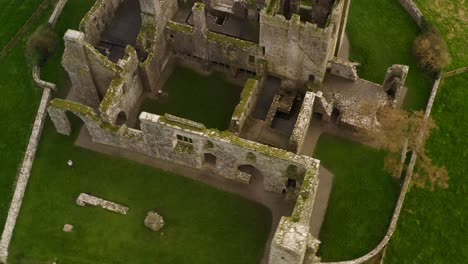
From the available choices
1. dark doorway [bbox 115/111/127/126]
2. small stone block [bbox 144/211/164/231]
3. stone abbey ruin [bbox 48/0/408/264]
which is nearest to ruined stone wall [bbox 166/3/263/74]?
stone abbey ruin [bbox 48/0/408/264]

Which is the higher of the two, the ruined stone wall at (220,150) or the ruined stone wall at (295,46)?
the ruined stone wall at (295,46)

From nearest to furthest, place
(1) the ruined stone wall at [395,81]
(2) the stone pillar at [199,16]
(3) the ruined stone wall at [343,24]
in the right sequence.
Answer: (2) the stone pillar at [199,16] < (1) the ruined stone wall at [395,81] < (3) the ruined stone wall at [343,24]

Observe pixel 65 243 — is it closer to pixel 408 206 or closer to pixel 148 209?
pixel 148 209

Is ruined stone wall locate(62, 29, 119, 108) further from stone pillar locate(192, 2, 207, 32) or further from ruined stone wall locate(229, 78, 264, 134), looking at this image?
ruined stone wall locate(229, 78, 264, 134)

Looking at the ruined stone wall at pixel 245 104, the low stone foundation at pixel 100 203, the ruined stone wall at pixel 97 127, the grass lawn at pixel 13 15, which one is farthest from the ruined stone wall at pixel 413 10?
the grass lawn at pixel 13 15

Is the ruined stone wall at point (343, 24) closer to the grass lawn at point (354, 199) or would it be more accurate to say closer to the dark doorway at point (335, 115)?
the dark doorway at point (335, 115)

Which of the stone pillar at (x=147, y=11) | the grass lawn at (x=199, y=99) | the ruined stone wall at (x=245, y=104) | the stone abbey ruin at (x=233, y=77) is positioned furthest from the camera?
the grass lawn at (x=199, y=99)

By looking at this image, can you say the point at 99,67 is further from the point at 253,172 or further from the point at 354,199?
the point at 354,199

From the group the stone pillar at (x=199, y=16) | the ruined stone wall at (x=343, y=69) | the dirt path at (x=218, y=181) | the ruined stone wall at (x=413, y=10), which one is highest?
the ruined stone wall at (x=413, y=10)
